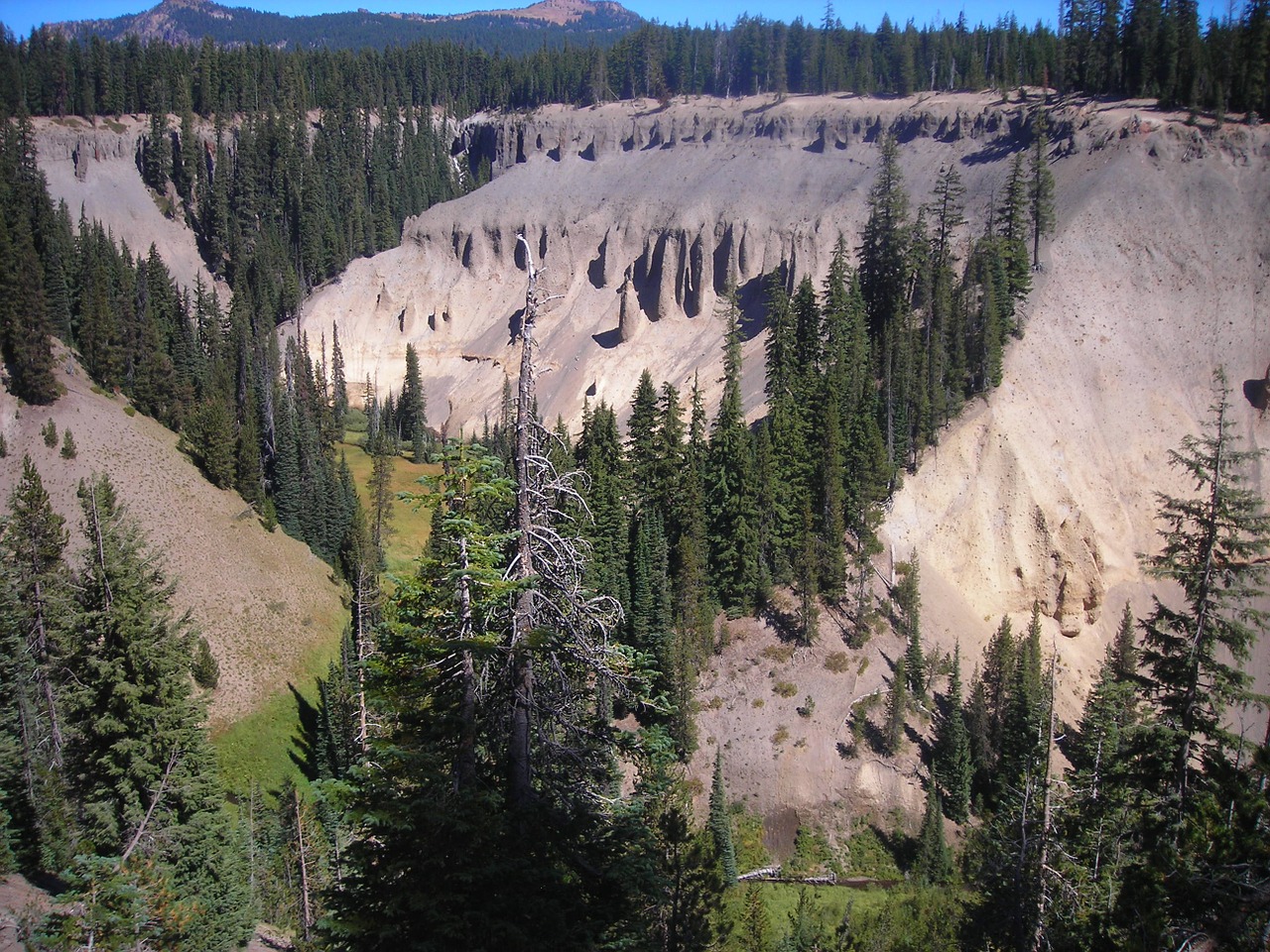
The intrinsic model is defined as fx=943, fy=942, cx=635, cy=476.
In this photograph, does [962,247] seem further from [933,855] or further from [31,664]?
[31,664]

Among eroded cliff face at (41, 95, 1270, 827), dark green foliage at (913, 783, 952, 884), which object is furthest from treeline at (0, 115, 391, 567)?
dark green foliage at (913, 783, 952, 884)

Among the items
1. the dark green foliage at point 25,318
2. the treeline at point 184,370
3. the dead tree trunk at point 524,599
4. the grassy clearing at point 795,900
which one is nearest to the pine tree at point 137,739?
the dead tree trunk at point 524,599

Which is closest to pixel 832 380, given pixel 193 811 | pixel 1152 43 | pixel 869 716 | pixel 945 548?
pixel 945 548

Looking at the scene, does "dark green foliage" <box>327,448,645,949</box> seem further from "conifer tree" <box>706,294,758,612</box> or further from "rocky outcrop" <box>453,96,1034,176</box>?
"rocky outcrop" <box>453,96,1034,176</box>

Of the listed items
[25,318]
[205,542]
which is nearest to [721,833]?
[205,542]

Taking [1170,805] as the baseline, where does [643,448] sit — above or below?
below

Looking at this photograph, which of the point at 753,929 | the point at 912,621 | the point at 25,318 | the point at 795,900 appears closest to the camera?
the point at 753,929

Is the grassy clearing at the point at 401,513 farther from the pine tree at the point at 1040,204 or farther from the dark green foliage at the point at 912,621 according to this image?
the pine tree at the point at 1040,204
